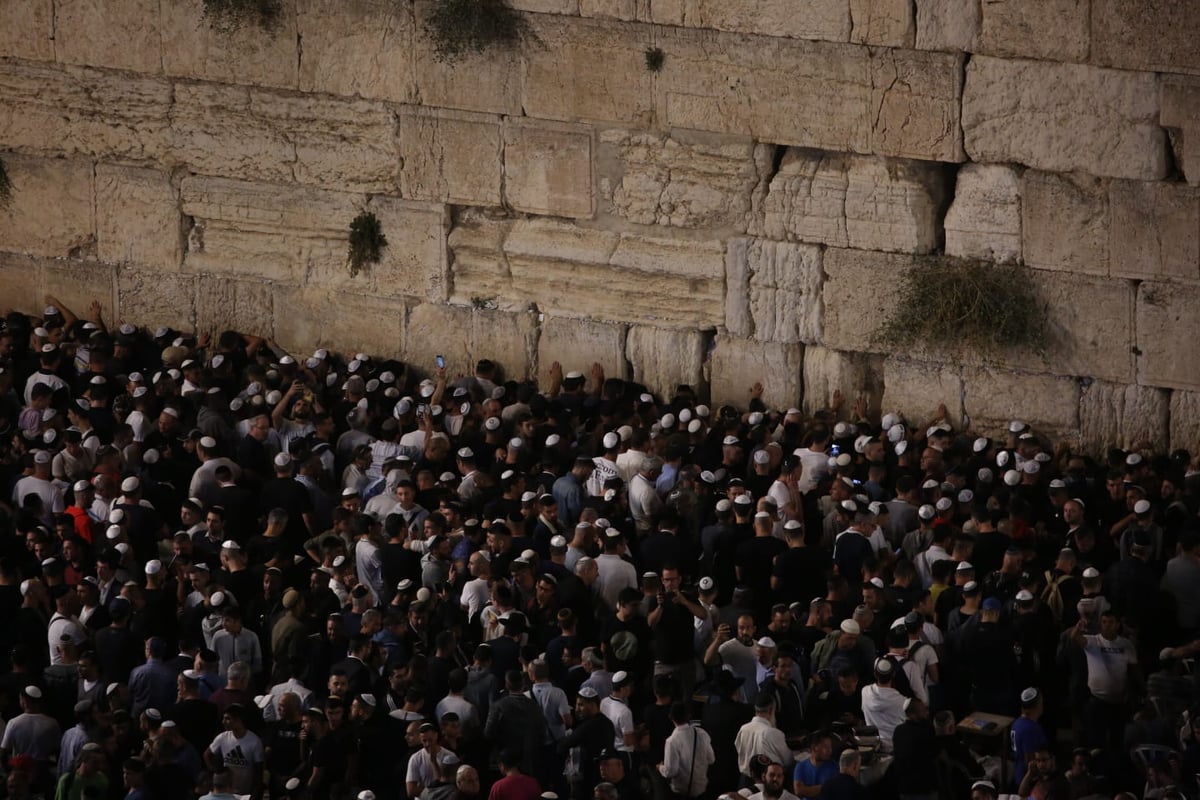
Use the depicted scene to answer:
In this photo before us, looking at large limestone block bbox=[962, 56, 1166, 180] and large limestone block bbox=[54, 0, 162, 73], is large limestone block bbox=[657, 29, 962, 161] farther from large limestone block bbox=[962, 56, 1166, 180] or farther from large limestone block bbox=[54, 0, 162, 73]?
large limestone block bbox=[54, 0, 162, 73]

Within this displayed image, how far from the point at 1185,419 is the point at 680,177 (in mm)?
4256

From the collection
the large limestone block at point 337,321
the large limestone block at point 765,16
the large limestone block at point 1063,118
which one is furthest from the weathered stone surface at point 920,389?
the large limestone block at point 337,321

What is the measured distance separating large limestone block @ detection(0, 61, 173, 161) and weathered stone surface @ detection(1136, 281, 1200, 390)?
8333 millimetres

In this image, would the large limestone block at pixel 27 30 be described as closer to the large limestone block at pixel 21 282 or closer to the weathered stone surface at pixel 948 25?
the large limestone block at pixel 21 282

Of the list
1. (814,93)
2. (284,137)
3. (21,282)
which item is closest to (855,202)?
(814,93)

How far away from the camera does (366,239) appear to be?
19.3m

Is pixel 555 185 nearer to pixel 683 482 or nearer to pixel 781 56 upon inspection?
pixel 781 56

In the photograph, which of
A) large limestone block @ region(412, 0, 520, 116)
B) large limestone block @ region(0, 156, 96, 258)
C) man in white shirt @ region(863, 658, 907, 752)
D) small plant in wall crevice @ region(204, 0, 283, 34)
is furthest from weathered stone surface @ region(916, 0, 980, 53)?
large limestone block @ region(0, 156, 96, 258)

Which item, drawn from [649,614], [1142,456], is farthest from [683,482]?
[1142,456]

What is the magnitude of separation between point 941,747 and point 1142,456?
430 centimetres

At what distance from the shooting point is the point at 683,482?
630 inches

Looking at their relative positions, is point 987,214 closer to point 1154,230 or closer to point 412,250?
point 1154,230

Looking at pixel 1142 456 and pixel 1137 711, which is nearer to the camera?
pixel 1137 711

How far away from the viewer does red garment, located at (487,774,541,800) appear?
12.5 m
